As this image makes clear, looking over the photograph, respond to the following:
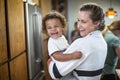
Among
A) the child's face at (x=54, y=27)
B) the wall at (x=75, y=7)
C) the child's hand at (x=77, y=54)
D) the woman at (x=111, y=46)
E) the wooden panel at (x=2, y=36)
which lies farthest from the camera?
the wall at (x=75, y=7)

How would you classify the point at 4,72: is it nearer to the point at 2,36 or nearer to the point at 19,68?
the point at 2,36

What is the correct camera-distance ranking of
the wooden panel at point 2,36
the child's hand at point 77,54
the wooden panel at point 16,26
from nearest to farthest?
the child's hand at point 77,54, the wooden panel at point 2,36, the wooden panel at point 16,26

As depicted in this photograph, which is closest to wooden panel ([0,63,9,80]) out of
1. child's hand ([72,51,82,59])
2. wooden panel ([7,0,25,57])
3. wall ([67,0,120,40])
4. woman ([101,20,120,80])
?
wooden panel ([7,0,25,57])

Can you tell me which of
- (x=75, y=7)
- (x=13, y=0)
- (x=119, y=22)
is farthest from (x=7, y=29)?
(x=75, y=7)

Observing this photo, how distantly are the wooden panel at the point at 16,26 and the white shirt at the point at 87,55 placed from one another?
0.96 metres

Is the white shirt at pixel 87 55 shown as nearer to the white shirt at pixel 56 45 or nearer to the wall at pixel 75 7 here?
the white shirt at pixel 56 45

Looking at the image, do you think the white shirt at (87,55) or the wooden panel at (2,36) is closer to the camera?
the white shirt at (87,55)

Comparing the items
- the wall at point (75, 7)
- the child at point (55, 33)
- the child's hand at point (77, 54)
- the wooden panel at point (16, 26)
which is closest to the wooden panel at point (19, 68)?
the wooden panel at point (16, 26)

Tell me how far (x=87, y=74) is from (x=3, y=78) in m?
0.91

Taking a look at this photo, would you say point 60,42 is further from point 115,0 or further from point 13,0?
point 115,0

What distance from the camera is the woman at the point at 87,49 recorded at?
115cm

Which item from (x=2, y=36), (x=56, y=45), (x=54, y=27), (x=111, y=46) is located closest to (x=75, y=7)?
(x=111, y=46)

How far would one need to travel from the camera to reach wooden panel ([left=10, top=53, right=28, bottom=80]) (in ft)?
6.82

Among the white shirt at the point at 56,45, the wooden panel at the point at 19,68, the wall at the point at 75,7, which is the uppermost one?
the wall at the point at 75,7
